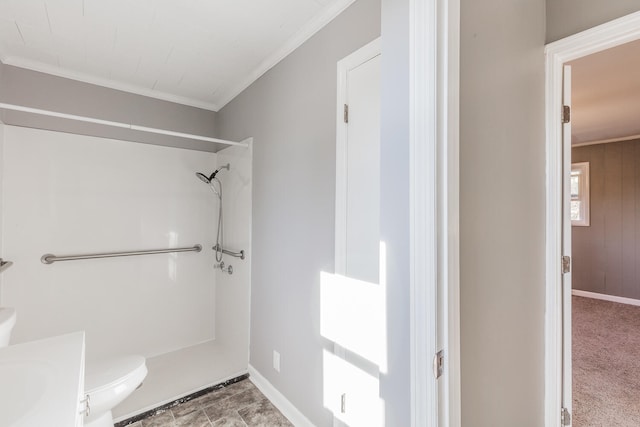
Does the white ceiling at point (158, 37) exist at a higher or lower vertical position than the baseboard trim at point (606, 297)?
higher

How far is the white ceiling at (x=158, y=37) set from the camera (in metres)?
1.52

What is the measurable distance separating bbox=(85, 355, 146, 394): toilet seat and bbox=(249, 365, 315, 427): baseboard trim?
834mm

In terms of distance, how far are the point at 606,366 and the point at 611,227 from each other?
2.89 m

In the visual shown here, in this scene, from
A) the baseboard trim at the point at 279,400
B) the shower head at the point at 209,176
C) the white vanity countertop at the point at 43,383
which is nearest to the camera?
the white vanity countertop at the point at 43,383

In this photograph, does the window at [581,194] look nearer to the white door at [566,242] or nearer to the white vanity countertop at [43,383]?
the white door at [566,242]

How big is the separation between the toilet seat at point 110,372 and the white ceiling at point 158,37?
1.94 meters

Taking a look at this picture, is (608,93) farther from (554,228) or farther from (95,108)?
(95,108)

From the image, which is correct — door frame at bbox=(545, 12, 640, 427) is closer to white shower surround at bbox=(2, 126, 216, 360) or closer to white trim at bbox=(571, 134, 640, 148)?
white shower surround at bbox=(2, 126, 216, 360)

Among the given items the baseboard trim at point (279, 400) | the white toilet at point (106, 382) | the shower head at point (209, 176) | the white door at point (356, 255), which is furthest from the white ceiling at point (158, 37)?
→ the baseboard trim at point (279, 400)

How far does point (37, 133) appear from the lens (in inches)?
84.2

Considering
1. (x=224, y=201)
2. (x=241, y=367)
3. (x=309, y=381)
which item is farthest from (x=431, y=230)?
(x=224, y=201)

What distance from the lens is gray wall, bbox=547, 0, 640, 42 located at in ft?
3.81

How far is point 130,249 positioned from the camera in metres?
2.51

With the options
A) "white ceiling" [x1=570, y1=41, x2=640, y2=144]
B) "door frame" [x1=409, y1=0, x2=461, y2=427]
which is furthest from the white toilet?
"white ceiling" [x1=570, y1=41, x2=640, y2=144]
